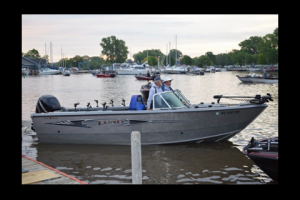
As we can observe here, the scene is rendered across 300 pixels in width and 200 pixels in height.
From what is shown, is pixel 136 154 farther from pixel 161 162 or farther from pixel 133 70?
pixel 133 70

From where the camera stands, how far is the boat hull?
10.3 meters

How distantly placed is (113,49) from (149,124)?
157m

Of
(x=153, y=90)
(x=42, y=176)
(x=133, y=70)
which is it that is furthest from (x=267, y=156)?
(x=133, y=70)

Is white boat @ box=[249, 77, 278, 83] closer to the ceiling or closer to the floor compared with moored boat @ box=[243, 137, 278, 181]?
closer to the ceiling

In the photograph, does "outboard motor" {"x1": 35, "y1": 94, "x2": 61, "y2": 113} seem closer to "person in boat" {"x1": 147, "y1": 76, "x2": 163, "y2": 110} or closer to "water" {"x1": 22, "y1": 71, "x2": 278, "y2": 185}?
"water" {"x1": 22, "y1": 71, "x2": 278, "y2": 185}

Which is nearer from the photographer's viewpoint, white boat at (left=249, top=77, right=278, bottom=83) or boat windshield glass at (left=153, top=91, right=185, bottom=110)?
boat windshield glass at (left=153, top=91, right=185, bottom=110)

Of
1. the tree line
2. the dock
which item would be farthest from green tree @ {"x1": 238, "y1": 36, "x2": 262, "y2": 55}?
the dock

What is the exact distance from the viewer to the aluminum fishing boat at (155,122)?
10.3 meters

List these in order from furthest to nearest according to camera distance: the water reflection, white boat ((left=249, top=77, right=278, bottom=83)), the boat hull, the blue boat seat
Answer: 1. white boat ((left=249, top=77, right=278, bottom=83))
2. the blue boat seat
3. the boat hull
4. the water reflection

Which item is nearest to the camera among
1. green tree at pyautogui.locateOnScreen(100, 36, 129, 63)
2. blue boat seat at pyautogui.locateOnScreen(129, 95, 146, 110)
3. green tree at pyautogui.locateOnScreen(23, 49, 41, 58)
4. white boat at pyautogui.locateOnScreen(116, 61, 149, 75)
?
blue boat seat at pyautogui.locateOnScreen(129, 95, 146, 110)

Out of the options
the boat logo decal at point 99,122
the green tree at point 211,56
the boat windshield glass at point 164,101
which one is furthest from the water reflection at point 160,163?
the green tree at point 211,56

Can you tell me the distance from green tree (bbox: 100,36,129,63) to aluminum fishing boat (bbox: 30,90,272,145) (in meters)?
154

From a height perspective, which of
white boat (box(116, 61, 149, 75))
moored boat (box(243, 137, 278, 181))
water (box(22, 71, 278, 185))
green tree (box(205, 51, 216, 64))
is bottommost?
water (box(22, 71, 278, 185))
